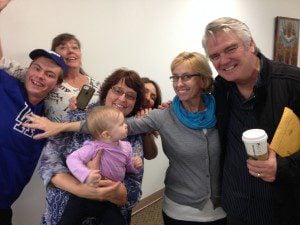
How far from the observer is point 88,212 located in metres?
1.26

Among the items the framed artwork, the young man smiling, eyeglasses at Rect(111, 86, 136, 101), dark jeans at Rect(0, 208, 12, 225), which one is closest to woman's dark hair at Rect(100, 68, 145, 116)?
eyeglasses at Rect(111, 86, 136, 101)

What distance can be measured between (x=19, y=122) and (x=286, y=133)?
4.12 ft

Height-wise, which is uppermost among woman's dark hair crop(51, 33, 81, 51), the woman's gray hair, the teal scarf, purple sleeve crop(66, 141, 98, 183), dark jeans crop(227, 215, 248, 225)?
the woman's gray hair

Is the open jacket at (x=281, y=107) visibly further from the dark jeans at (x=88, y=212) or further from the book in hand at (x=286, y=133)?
the dark jeans at (x=88, y=212)

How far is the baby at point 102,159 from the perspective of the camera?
123 centimetres

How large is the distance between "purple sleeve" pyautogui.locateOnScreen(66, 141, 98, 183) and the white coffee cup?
2.05ft

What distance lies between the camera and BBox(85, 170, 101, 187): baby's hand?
1.17 m

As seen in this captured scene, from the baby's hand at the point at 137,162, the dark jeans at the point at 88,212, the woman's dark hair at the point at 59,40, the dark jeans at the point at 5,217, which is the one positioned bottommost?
the dark jeans at the point at 5,217

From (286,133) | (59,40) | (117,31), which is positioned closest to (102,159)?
(286,133)

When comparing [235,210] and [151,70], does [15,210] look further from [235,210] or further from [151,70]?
[151,70]

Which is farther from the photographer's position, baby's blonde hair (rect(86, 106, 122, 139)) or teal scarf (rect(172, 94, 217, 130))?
teal scarf (rect(172, 94, 217, 130))

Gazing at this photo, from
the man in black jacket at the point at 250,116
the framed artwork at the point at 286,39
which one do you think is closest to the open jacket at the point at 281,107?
the man in black jacket at the point at 250,116

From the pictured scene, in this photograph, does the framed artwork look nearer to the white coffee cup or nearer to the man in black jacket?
the man in black jacket

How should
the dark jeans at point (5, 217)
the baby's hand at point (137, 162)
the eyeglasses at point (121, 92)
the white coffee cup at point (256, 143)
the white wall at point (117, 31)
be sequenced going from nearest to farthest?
the white coffee cup at point (256, 143) < the baby's hand at point (137, 162) < the eyeglasses at point (121, 92) < the dark jeans at point (5, 217) < the white wall at point (117, 31)
